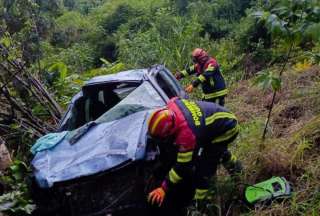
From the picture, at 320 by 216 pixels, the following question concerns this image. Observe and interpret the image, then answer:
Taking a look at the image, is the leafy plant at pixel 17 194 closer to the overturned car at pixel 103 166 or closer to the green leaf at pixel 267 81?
the overturned car at pixel 103 166

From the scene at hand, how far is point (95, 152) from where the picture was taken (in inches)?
146

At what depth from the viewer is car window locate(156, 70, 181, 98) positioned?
5.11 m

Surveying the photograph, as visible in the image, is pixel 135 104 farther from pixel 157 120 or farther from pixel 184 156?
pixel 184 156

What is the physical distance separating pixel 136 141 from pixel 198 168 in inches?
23.5

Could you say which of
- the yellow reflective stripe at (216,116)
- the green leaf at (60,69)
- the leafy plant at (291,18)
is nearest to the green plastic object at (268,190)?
the yellow reflective stripe at (216,116)

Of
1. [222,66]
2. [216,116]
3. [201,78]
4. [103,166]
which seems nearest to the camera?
[103,166]

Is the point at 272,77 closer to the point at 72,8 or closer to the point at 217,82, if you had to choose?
the point at 217,82

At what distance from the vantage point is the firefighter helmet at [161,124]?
3354mm

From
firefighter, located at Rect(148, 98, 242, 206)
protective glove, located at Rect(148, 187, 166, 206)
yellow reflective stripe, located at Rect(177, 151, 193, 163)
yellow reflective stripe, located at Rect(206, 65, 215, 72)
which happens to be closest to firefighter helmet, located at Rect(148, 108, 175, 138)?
firefighter, located at Rect(148, 98, 242, 206)

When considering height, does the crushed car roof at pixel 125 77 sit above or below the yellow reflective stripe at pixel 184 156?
above

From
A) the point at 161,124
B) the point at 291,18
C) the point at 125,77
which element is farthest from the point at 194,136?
the point at 125,77

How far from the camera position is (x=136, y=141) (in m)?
3.60

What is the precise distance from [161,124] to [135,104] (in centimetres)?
93

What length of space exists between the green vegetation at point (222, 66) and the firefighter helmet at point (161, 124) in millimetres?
758
